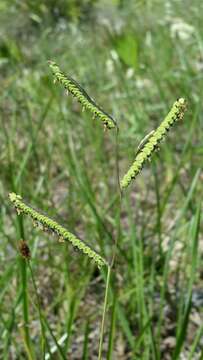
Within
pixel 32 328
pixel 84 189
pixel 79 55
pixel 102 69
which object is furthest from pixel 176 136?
pixel 79 55

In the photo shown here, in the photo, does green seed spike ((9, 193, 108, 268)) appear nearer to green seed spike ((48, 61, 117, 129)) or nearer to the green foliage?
green seed spike ((48, 61, 117, 129))

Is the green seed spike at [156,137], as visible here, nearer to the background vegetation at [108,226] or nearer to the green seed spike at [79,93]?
the green seed spike at [79,93]

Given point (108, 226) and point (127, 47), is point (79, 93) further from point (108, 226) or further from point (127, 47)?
point (127, 47)

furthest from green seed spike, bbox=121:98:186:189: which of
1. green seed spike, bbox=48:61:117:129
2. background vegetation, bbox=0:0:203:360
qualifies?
background vegetation, bbox=0:0:203:360

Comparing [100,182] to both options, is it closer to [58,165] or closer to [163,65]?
[58,165]

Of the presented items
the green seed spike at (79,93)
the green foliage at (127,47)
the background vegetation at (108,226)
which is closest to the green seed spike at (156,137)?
the green seed spike at (79,93)

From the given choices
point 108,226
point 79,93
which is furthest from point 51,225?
point 108,226
